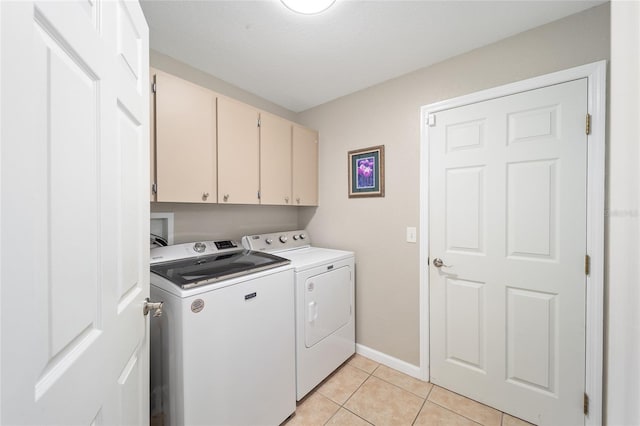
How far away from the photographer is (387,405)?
168 cm

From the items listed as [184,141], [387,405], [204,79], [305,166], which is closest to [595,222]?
[387,405]

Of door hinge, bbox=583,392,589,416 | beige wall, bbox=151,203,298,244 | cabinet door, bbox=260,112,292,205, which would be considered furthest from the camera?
cabinet door, bbox=260,112,292,205

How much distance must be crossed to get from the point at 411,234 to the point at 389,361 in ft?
3.65

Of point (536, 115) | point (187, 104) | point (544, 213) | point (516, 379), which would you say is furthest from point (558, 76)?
point (187, 104)

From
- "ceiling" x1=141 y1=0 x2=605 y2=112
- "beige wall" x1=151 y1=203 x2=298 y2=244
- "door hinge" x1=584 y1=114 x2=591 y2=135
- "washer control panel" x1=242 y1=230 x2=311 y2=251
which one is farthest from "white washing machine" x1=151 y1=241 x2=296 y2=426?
"door hinge" x1=584 y1=114 x2=591 y2=135

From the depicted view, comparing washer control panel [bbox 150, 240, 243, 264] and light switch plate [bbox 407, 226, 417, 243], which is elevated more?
light switch plate [bbox 407, 226, 417, 243]

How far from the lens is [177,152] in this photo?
1505 millimetres

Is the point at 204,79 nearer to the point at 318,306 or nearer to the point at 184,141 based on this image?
the point at 184,141

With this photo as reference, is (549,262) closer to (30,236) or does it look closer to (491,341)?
(491,341)

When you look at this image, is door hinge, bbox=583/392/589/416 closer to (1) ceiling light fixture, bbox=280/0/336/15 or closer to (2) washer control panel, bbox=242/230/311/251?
(2) washer control panel, bbox=242/230/311/251

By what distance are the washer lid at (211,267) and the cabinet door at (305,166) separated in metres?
0.78

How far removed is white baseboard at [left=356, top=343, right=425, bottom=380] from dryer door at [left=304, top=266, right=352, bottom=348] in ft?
1.24

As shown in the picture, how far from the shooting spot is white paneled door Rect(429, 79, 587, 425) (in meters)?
1.41

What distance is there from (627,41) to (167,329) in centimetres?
167
